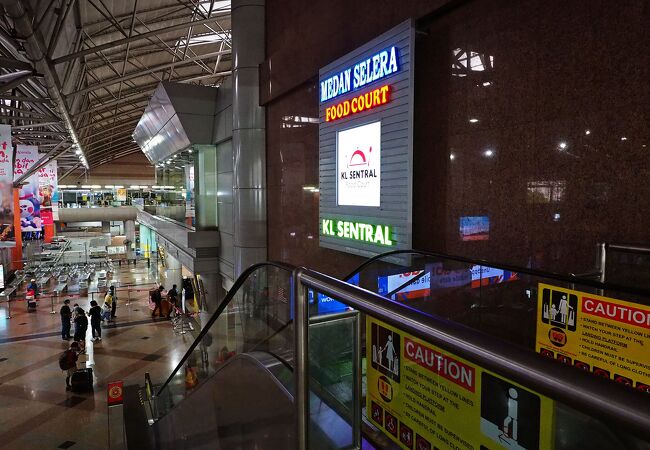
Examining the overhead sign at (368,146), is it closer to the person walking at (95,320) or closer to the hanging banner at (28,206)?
the person walking at (95,320)

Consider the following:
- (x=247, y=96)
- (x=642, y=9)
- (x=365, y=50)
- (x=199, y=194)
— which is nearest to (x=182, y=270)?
(x=199, y=194)

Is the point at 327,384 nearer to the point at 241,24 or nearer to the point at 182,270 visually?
the point at 241,24

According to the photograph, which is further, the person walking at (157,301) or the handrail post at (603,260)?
the person walking at (157,301)

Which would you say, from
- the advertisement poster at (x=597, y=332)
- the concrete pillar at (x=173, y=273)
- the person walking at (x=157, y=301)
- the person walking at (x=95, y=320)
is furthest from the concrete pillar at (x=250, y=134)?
the concrete pillar at (x=173, y=273)

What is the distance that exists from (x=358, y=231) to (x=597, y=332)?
12.3 feet

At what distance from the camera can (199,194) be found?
14.3 meters

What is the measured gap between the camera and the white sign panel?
6008mm

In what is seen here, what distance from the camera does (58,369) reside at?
1155 centimetres

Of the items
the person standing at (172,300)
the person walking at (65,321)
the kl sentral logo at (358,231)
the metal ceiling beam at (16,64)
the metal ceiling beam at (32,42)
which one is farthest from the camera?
the person standing at (172,300)

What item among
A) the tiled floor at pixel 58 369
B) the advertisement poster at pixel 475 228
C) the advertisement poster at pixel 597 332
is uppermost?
the advertisement poster at pixel 475 228

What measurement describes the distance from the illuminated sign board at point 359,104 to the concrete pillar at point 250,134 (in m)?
3.78

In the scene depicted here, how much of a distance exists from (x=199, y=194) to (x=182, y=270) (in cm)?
900

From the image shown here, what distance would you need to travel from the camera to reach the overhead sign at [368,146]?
5.37m

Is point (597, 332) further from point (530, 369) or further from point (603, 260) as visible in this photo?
point (530, 369)
